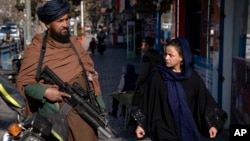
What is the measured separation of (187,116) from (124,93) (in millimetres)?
3853

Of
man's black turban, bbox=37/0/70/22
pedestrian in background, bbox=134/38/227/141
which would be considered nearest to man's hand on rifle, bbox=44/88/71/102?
man's black turban, bbox=37/0/70/22

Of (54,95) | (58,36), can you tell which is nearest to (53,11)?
(58,36)

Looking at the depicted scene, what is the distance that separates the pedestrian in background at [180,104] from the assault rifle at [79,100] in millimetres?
441

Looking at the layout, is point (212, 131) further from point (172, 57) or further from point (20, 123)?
point (20, 123)

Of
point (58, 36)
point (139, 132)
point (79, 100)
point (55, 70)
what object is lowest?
point (139, 132)

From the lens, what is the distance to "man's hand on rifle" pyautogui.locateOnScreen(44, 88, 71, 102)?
13.3ft

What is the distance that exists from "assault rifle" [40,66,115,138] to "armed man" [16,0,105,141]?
0.10 ft

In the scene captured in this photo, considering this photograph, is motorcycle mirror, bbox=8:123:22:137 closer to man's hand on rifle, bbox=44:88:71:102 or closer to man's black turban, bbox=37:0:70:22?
man's hand on rifle, bbox=44:88:71:102

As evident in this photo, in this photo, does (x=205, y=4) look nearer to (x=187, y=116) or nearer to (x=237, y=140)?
(x=237, y=140)

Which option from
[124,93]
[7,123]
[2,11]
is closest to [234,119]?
[124,93]

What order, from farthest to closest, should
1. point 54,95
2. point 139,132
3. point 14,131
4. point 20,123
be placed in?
point 139,132, point 54,95, point 20,123, point 14,131

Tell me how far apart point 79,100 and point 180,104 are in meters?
0.82

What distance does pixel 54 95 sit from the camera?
4.05 meters

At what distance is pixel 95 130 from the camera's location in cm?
433
